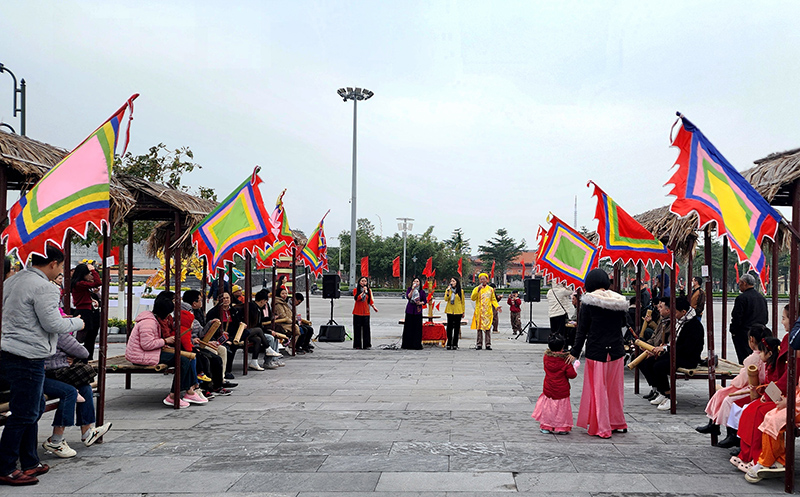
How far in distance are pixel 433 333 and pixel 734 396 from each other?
34.9ft

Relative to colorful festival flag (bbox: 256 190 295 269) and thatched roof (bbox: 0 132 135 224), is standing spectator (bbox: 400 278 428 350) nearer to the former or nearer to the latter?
colorful festival flag (bbox: 256 190 295 269)

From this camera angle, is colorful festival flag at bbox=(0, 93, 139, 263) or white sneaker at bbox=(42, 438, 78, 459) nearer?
colorful festival flag at bbox=(0, 93, 139, 263)

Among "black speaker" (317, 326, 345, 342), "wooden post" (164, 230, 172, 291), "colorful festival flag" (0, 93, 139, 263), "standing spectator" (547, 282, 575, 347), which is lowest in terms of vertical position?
"black speaker" (317, 326, 345, 342)

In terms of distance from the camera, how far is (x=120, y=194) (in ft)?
24.1

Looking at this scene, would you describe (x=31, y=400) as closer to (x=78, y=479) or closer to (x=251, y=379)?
(x=78, y=479)

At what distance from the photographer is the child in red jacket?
6.82 metres

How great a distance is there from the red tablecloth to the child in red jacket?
31.2 ft

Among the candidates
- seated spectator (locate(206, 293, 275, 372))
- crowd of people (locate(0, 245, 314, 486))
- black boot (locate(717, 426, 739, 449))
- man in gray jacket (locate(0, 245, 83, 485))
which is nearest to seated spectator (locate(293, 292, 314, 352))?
seated spectator (locate(206, 293, 275, 372))

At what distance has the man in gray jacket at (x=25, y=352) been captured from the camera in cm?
517

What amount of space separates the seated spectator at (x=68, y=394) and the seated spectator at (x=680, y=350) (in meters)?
6.29

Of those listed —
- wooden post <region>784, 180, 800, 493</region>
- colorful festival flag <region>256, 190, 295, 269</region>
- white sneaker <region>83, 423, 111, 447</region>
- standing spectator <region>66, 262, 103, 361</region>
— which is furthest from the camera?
colorful festival flag <region>256, 190, 295, 269</region>

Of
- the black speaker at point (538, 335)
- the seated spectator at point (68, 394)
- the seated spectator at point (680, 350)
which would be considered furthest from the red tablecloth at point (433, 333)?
the seated spectator at point (68, 394)

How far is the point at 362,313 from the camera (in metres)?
15.4

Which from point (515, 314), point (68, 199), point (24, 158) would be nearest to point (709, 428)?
point (68, 199)
